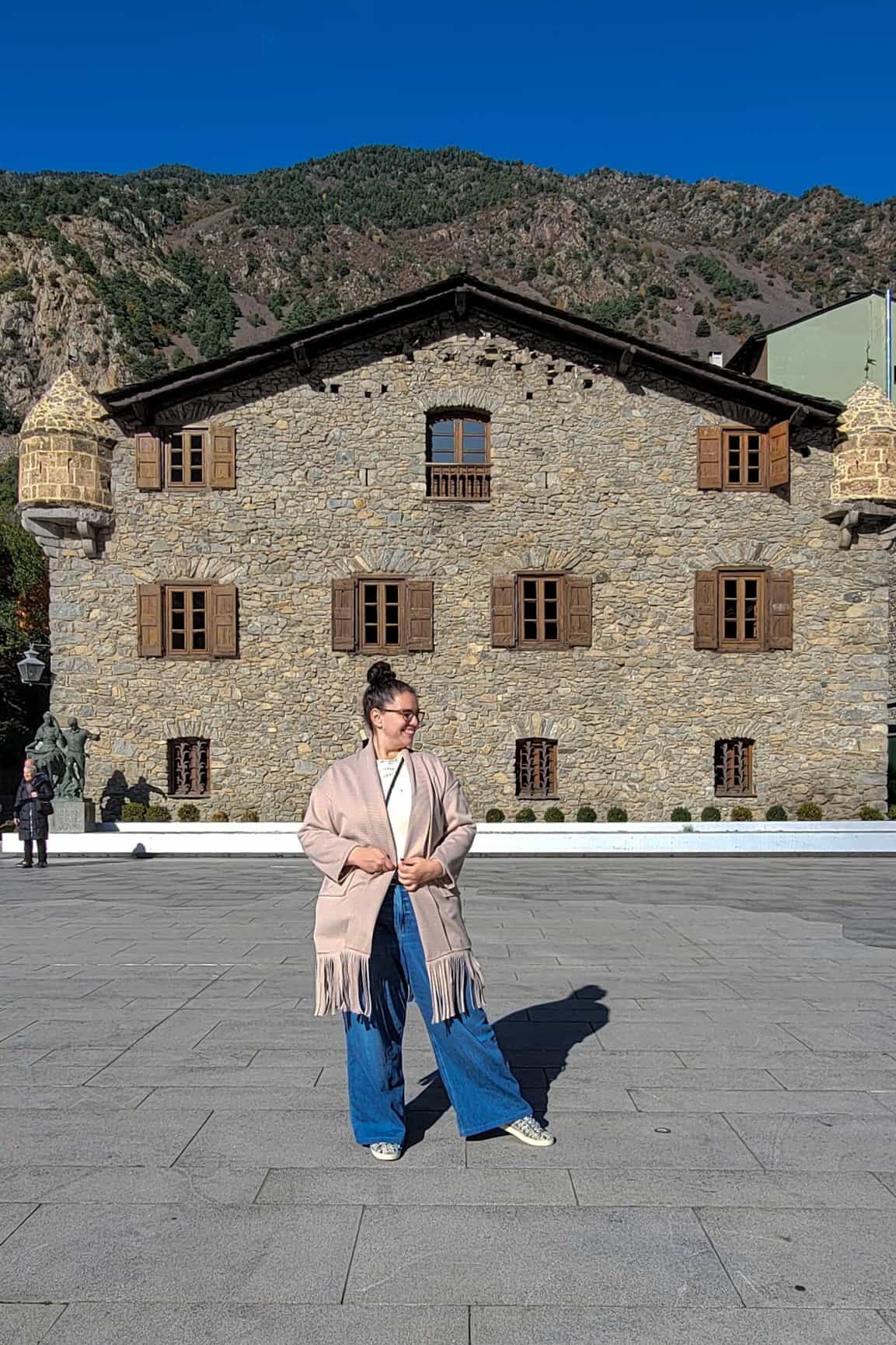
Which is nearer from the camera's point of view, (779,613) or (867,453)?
(867,453)

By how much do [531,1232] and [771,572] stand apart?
2076cm

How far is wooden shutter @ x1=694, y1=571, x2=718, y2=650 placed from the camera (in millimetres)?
22672

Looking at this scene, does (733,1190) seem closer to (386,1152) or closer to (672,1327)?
(672,1327)

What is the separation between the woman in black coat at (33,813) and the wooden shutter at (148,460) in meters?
8.00

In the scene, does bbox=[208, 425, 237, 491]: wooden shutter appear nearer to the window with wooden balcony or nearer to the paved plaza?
the window with wooden balcony

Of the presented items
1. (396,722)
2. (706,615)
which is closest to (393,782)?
(396,722)

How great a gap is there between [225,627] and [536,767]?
7025 mm

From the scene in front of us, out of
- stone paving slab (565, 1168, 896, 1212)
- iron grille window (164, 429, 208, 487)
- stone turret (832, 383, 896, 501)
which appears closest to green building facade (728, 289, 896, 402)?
stone turret (832, 383, 896, 501)

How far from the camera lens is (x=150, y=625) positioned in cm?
2239

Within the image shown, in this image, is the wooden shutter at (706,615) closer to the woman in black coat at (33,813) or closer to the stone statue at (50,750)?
the stone statue at (50,750)

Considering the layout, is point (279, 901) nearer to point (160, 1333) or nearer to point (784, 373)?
point (160, 1333)

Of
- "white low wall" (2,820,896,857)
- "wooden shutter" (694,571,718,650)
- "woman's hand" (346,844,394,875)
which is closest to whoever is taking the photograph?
"woman's hand" (346,844,394,875)

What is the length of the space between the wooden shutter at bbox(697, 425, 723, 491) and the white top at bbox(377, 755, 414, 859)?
19.9m

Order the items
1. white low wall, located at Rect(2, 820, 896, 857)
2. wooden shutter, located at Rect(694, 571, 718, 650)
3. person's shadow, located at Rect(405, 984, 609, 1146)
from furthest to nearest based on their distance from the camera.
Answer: wooden shutter, located at Rect(694, 571, 718, 650) → white low wall, located at Rect(2, 820, 896, 857) → person's shadow, located at Rect(405, 984, 609, 1146)
